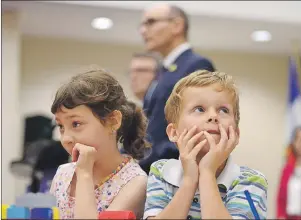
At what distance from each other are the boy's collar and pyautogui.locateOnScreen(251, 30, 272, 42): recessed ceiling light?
490 centimetres

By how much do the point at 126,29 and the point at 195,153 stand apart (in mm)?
4989

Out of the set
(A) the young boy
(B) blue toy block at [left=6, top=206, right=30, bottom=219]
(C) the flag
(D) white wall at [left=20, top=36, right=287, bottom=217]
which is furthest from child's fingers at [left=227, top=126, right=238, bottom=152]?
(D) white wall at [left=20, top=36, right=287, bottom=217]

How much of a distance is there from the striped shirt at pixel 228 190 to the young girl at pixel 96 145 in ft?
0.29

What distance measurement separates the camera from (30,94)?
21.1 ft

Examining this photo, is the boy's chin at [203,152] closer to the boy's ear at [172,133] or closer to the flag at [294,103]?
the boy's ear at [172,133]

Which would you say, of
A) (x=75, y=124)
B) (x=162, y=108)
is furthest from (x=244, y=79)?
(x=75, y=124)

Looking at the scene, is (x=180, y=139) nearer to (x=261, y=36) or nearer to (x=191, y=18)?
(x=191, y=18)

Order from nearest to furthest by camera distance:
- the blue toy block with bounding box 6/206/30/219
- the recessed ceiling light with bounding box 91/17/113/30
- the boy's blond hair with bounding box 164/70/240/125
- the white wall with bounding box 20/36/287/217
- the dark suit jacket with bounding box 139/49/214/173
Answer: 1. the blue toy block with bounding box 6/206/30/219
2. the boy's blond hair with bounding box 164/70/240/125
3. the dark suit jacket with bounding box 139/49/214/173
4. the recessed ceiling light with bounding box 91/17/113/30
5. the white wall with bounding box 20/36/287/217

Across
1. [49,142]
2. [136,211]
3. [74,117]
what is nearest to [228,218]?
[136,211]

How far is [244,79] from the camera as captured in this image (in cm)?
709

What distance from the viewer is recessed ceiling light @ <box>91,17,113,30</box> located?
5.59m

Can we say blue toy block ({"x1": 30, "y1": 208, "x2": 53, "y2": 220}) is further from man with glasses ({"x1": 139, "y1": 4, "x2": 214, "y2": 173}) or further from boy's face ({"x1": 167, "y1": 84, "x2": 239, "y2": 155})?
man with glasses ({"x1": 139, "y1": 4, "x2": 214, "y2": 173})

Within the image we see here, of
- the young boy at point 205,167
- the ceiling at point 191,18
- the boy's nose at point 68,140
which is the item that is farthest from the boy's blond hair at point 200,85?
the ceiling at point 191,18

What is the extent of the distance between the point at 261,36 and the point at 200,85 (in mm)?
5099
